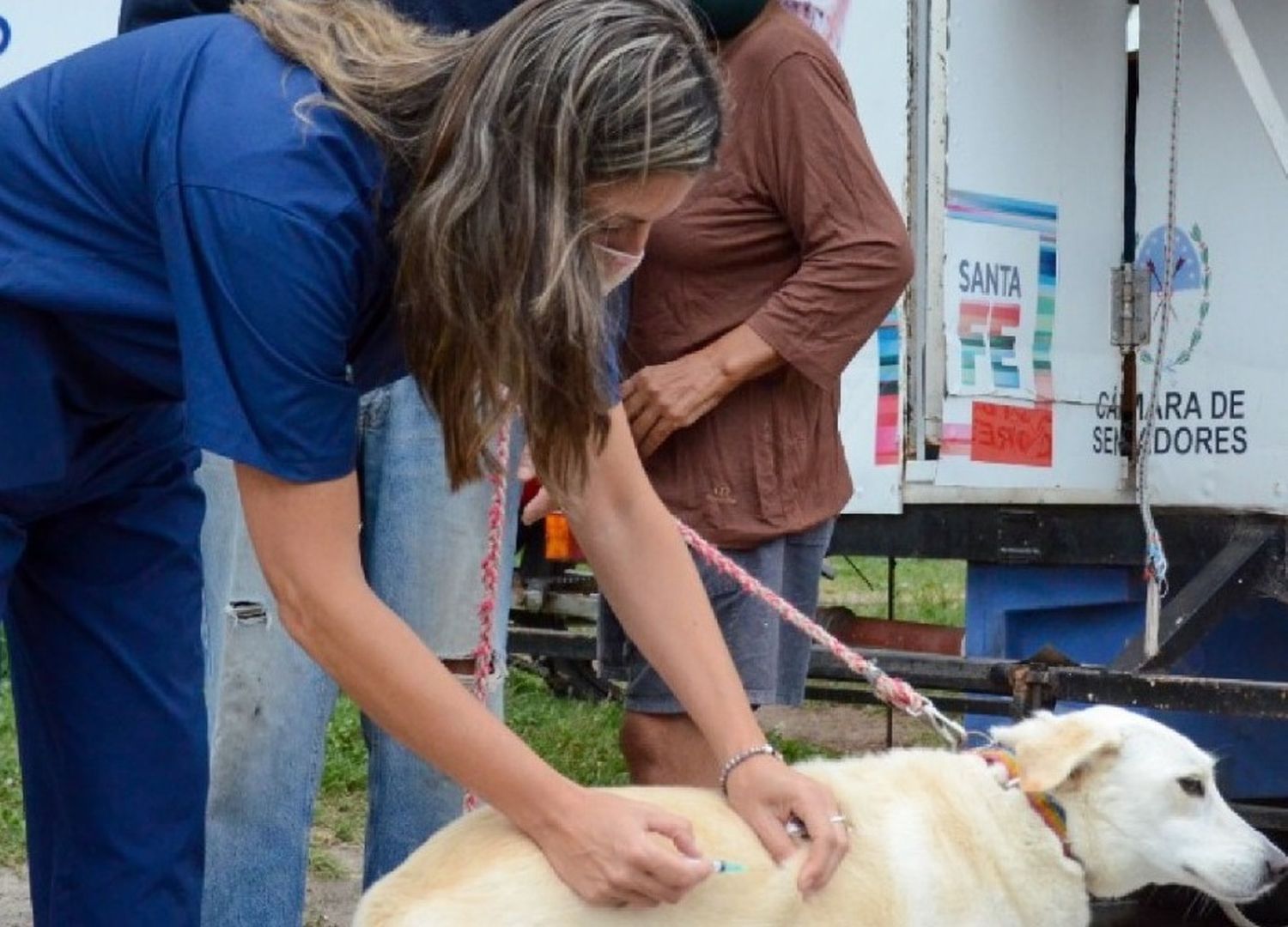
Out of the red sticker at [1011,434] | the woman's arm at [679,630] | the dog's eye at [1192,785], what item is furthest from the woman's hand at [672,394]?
the red sticker at [1011,434]

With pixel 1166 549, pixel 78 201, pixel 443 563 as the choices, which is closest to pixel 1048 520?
pixel 1166 549

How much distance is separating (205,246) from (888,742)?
4.54 metres

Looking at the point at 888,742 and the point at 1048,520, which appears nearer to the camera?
the point at 1048,520

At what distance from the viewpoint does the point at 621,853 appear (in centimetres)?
227

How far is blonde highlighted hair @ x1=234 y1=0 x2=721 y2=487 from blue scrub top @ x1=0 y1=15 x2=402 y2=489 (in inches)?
2.8

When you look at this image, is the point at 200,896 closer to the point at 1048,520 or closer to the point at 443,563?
the point at 443,563

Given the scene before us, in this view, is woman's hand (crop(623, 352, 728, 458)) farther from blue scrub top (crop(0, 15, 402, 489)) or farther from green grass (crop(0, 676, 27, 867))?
green grass (crop(0, 676, 27, 867))

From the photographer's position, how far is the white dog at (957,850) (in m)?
2.42

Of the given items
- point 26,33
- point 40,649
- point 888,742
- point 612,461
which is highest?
point 26,33

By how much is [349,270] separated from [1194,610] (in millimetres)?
2956

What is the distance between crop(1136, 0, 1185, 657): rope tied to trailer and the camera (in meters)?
4.54

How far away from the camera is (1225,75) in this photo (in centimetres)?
504

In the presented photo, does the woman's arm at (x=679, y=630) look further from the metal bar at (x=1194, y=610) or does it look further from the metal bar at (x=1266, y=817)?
the metal bar at (x=1266, y=817)

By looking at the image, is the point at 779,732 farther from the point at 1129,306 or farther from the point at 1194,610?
the point at 1194,610
